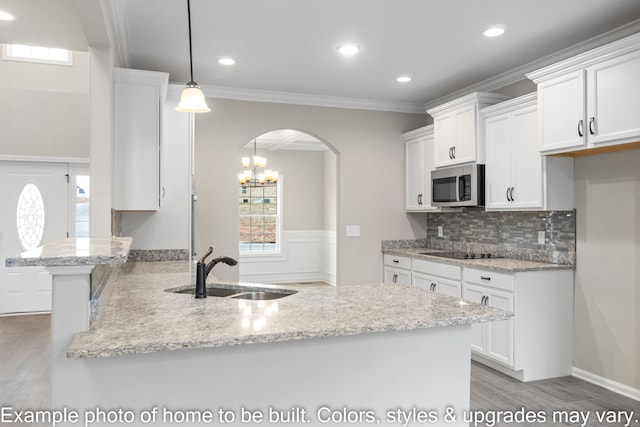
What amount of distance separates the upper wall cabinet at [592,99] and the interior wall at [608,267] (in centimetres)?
41

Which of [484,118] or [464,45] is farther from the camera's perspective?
[484,118]

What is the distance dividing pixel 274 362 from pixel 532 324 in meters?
2.68

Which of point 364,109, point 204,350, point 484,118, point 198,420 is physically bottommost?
point 198,420

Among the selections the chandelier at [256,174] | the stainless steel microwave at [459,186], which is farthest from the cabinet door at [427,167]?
the chandelier at [256,174]

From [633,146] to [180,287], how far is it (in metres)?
3.05

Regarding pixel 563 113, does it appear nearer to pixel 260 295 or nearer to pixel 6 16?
pixel 260 295

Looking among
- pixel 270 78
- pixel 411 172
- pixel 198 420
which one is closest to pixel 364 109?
pixel 411 172

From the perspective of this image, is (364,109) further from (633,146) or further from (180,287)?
(180,287)

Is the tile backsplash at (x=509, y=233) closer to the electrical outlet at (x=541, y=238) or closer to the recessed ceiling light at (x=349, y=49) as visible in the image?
the electrical outlet at (x=541, y=238)

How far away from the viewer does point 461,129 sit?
4.49 m

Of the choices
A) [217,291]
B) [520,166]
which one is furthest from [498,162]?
[217,291]

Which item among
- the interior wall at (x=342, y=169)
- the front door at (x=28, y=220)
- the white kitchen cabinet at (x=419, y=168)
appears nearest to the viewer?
the interior wall at (x=342, y=169)

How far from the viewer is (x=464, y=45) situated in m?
3.67

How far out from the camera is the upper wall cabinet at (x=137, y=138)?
3314 millimetres
